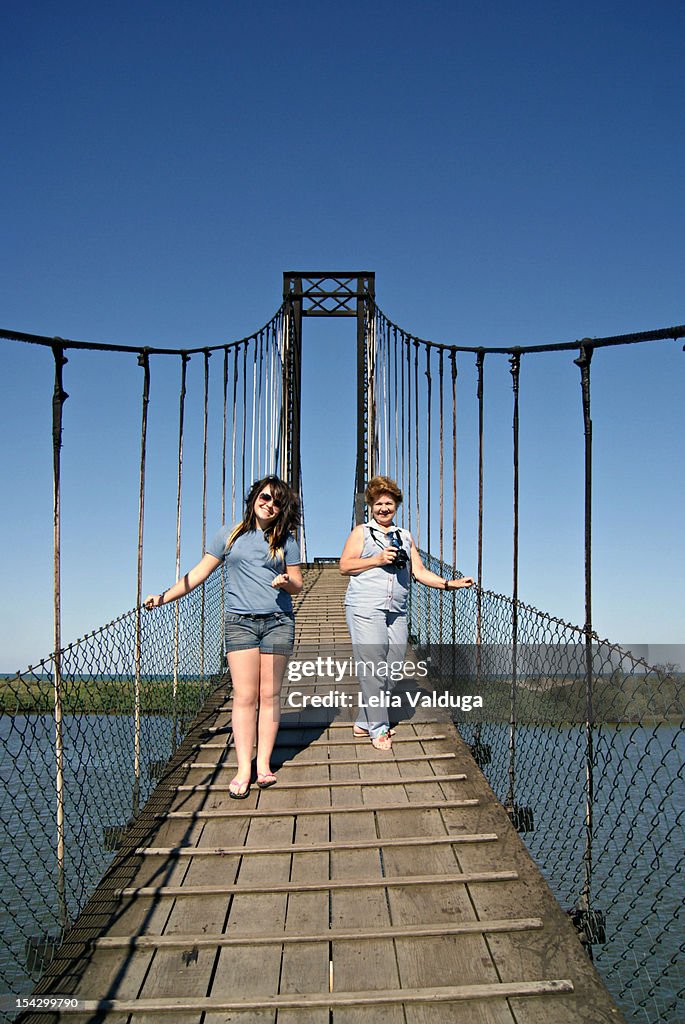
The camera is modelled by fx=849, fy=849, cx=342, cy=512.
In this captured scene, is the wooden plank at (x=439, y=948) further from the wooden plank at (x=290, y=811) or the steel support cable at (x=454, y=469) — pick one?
the steel support cable at (x=454, y=469)

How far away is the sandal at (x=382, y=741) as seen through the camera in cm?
359

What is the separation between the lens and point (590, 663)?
2.54m

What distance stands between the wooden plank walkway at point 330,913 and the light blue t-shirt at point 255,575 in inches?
27.9

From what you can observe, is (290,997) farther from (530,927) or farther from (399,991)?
(530,927)

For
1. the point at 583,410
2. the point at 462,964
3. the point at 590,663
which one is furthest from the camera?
the point at 583,410

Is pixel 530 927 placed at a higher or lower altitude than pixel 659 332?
lower

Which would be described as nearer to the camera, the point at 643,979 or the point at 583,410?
the point at 583,410

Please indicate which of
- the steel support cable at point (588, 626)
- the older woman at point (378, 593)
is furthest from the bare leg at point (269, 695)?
the steel support cable at point (588, 626)

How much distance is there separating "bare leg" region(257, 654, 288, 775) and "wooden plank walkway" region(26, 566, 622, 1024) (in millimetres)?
232

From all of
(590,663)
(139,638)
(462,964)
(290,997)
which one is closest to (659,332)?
(590,663)

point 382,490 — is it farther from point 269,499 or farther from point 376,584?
point 269,499

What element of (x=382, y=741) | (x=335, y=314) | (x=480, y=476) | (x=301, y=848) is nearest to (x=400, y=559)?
(x=480, y=476)

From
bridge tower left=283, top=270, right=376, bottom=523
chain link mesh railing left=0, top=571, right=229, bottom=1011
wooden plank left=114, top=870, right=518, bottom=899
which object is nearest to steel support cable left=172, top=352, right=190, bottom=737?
chain link mesh railing left=0, top=571, right=229, bottom=1011

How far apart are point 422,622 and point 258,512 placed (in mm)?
2913
